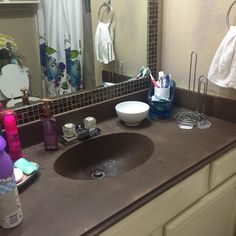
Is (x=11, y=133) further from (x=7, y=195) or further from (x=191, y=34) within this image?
(x=191, y=34)

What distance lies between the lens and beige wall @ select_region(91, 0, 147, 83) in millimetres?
1400

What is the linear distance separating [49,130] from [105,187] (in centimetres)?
36

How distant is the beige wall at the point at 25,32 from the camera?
1.04 m

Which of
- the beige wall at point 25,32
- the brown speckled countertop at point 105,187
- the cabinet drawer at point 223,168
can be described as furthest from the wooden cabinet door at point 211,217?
the beige wall at point 25,32

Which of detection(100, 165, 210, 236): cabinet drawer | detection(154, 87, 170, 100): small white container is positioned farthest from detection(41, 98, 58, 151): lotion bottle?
detection(154, 87, 170, 100): small white container

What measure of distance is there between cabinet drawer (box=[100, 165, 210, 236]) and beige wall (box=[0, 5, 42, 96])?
0.67m

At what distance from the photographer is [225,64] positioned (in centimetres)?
116

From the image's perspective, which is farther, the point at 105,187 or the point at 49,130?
A: the point at 49,130

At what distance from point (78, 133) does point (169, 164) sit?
42 cm

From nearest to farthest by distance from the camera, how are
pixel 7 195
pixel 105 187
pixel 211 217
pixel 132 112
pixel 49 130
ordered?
pixel 7 195 → pixel 105 187 → pixel 49 130 → pixel 211 217 → pixel 132 112

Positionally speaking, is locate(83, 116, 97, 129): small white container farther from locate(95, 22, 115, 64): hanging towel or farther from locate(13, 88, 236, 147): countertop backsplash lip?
locate(95, 22, 115, 64): hanging towel

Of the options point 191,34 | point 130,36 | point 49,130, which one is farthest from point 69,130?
point 191,34

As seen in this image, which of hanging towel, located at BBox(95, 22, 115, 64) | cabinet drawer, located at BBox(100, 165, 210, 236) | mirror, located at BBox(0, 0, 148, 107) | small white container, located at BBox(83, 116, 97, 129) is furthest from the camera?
hanging towel, located at BBox(95, 22, 115, 64)

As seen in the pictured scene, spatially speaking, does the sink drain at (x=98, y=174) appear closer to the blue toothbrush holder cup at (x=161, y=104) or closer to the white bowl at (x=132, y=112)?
the white bowl at (x=132, y=112)
